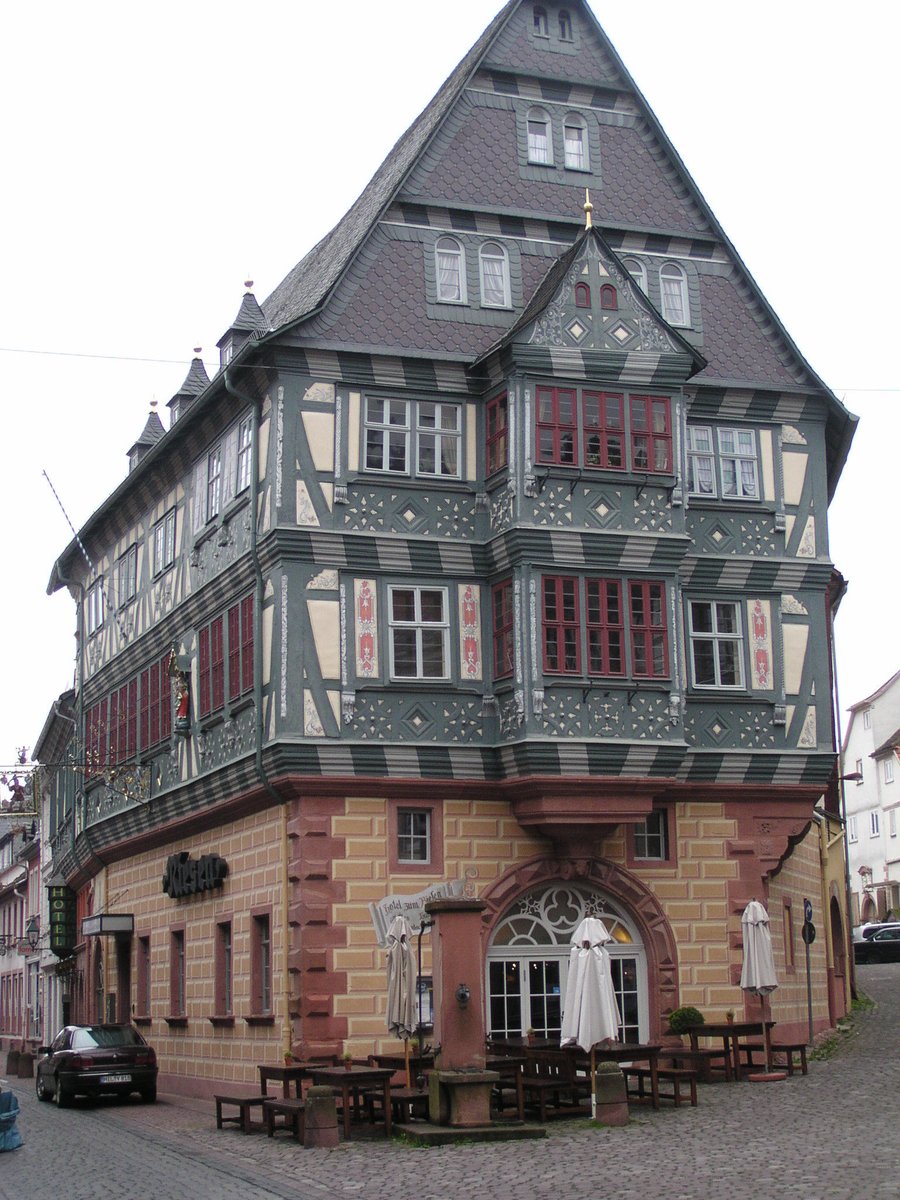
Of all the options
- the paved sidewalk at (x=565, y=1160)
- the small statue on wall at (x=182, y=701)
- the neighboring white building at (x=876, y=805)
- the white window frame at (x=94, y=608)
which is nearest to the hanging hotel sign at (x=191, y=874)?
the small statue on wall at (x=182, y=701)

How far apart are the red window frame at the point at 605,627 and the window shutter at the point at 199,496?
8472 mm

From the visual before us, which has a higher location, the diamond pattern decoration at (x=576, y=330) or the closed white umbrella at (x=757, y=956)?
the diamond pattern decoration at (x=576, y=330)

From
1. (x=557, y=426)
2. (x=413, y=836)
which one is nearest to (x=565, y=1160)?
(x=413, y=836)

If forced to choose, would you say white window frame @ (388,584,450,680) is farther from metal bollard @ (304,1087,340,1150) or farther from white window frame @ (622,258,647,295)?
metal bollard @ (304,1087,340,1150)

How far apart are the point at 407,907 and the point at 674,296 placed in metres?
12.5

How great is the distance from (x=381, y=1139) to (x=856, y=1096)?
6.80 meters

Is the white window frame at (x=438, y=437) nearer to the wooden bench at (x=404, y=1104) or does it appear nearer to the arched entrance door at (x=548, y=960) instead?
the arched entrance door at (x=548, y=960)

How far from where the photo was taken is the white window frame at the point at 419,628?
30.1 metres

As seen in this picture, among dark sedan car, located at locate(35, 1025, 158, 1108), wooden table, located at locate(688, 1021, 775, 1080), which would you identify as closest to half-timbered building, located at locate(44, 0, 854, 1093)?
dark sedan car, located at locate(35, 1025, 158, 1108)

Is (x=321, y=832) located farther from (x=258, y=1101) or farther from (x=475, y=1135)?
(x=475, y=1135)

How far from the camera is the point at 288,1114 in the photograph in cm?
2366

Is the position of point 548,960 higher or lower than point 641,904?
lower

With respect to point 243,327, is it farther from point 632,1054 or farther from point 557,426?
point 632,1054

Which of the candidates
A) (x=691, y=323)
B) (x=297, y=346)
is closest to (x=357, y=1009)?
(x=297, y=346)
